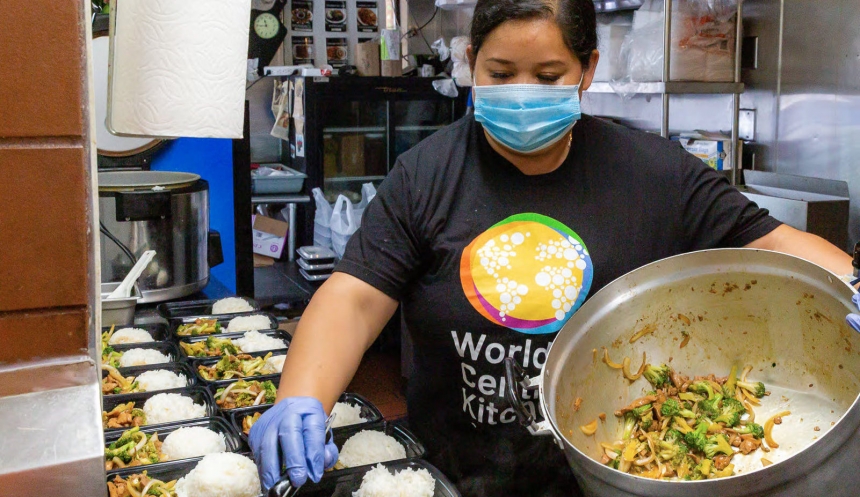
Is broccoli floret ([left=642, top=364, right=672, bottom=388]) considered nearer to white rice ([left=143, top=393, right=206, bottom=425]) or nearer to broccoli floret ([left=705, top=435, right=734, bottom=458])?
broccoli floret ([left=705, top=435, right=734, bottom=458])

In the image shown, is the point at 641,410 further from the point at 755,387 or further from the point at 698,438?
the point at 755,387

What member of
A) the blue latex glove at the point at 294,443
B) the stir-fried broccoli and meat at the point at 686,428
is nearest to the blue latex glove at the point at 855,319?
the stir-fried broccoli and meat at the point at 686,428

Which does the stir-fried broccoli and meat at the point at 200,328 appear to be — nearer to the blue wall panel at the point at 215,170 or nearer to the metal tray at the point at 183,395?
the metal tray at the point at 183,395

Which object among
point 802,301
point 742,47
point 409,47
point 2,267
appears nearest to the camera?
point 2,267

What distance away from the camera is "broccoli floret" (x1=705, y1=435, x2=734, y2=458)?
4.65ft

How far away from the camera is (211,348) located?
233 cm

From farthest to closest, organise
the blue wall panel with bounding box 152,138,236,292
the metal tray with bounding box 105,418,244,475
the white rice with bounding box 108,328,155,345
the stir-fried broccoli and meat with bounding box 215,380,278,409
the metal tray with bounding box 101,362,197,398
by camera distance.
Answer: the blue wall panel with bounding box 152,138,236,292, the white rice with bounding box 108,328,155,345, the metal tray with bounding box 101,362,197,398, the stir-fried broccoli and meat with bounding box 215,380,278,409, the metal tray with bounding box 105,418,244,475

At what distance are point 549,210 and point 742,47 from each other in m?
2.74

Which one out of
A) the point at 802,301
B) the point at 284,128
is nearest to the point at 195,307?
the point at 802,301

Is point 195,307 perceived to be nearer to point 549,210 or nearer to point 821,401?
point 549,210

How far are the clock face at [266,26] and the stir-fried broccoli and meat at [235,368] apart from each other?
5.06 metres

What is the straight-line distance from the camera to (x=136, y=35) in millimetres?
1475

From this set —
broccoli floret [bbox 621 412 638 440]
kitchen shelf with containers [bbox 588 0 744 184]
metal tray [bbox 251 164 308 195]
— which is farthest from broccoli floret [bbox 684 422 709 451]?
metal tray [bbox 251 164 308 195]

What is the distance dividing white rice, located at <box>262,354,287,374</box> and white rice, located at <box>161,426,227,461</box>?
1.47 feet
